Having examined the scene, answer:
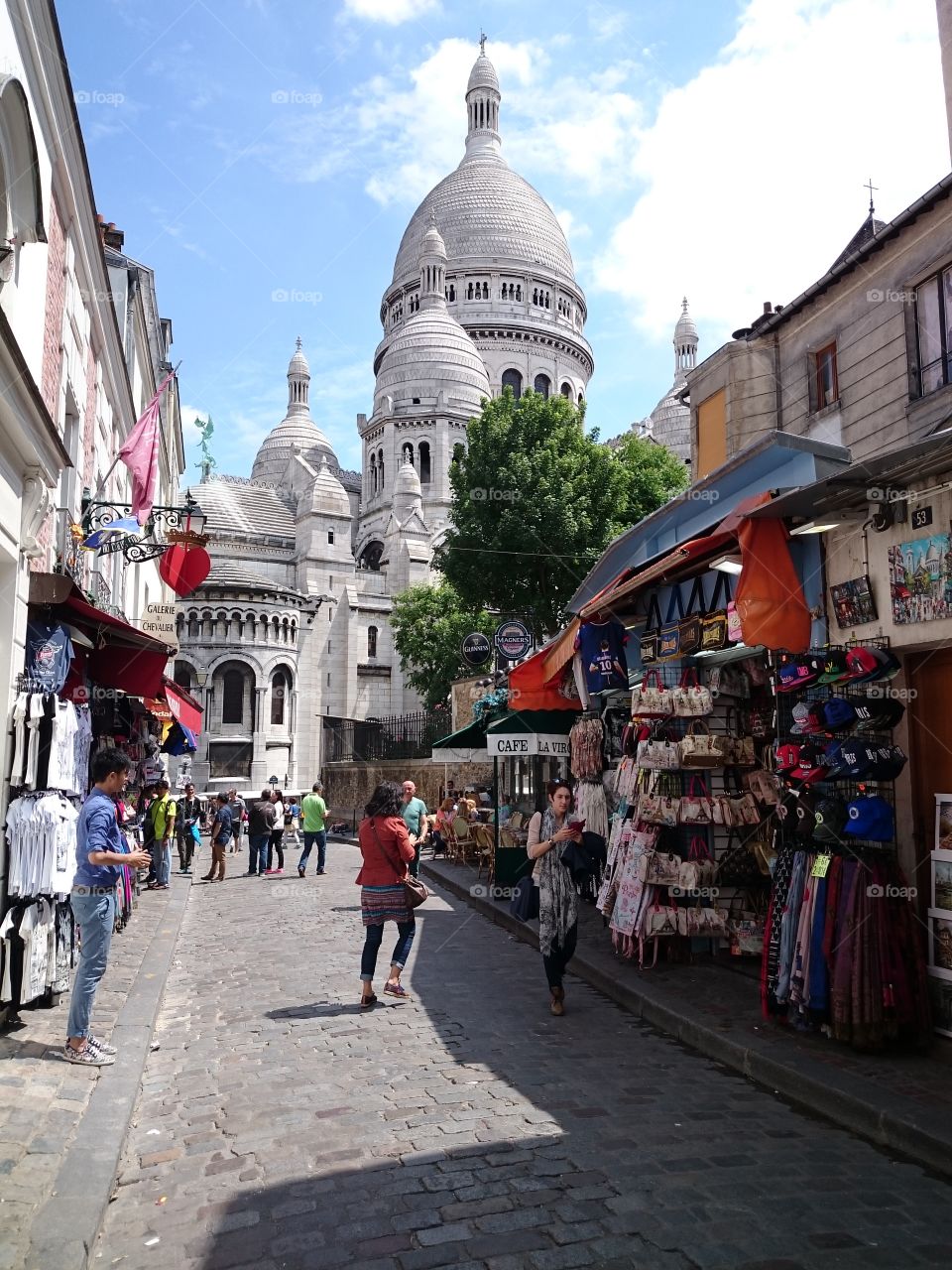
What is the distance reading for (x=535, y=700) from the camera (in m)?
12.1

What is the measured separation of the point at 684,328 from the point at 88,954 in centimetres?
8305

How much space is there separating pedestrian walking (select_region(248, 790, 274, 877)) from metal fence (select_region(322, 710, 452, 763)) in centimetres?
965

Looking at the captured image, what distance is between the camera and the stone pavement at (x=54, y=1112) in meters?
3.70

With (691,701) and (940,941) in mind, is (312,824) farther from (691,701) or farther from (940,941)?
(940,941)

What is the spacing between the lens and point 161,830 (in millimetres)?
14461

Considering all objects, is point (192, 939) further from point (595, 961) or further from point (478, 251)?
point (478, 251)

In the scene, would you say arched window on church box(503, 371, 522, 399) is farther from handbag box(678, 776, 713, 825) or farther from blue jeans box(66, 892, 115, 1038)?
blue jeans box(66, 892, 115, 1038)

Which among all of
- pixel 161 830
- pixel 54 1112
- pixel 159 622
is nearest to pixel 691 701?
pixel 54 1112

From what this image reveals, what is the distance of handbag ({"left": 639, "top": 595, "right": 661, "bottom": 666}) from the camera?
9.32 meters

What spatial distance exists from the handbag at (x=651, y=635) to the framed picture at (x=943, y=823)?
3704mm

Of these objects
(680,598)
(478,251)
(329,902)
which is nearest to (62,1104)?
(680,598)

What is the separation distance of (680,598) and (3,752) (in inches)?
231

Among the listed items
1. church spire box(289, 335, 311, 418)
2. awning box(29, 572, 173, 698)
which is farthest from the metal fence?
church spire box(289, 335, 311, 418)

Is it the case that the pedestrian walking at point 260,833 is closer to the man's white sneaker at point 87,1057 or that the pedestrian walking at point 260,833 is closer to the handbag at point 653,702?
the handbag at point 653,702
